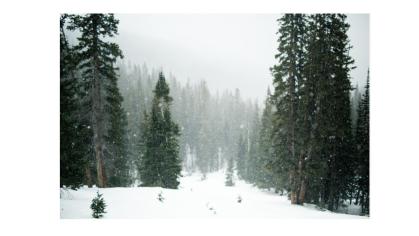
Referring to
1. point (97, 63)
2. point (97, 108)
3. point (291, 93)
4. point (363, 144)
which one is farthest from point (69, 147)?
Result: point (363, 144)

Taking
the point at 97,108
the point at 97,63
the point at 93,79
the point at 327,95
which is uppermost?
the point at 97,63

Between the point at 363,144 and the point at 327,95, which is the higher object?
the point at 327,95

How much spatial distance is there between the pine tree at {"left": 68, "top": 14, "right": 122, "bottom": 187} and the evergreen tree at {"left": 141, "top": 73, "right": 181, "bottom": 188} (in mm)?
5922

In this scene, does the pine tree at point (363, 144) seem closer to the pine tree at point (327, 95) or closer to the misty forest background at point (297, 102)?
the misty forest background at point (297, 102)

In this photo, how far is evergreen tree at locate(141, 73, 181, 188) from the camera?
1773 centimetres

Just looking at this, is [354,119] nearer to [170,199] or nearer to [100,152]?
[170,199]

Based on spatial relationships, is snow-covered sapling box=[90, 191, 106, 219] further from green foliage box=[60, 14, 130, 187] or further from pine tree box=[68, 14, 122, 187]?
pine tree box=[68, 14, 122, 187]

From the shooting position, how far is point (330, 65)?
11242mm

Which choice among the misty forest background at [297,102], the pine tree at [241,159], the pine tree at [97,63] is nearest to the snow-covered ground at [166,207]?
the misty forest background at [297,102]

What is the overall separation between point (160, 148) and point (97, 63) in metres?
8.00

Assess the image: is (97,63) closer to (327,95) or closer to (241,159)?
(327,95)

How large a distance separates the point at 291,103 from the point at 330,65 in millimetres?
2425

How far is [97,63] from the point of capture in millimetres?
11578
